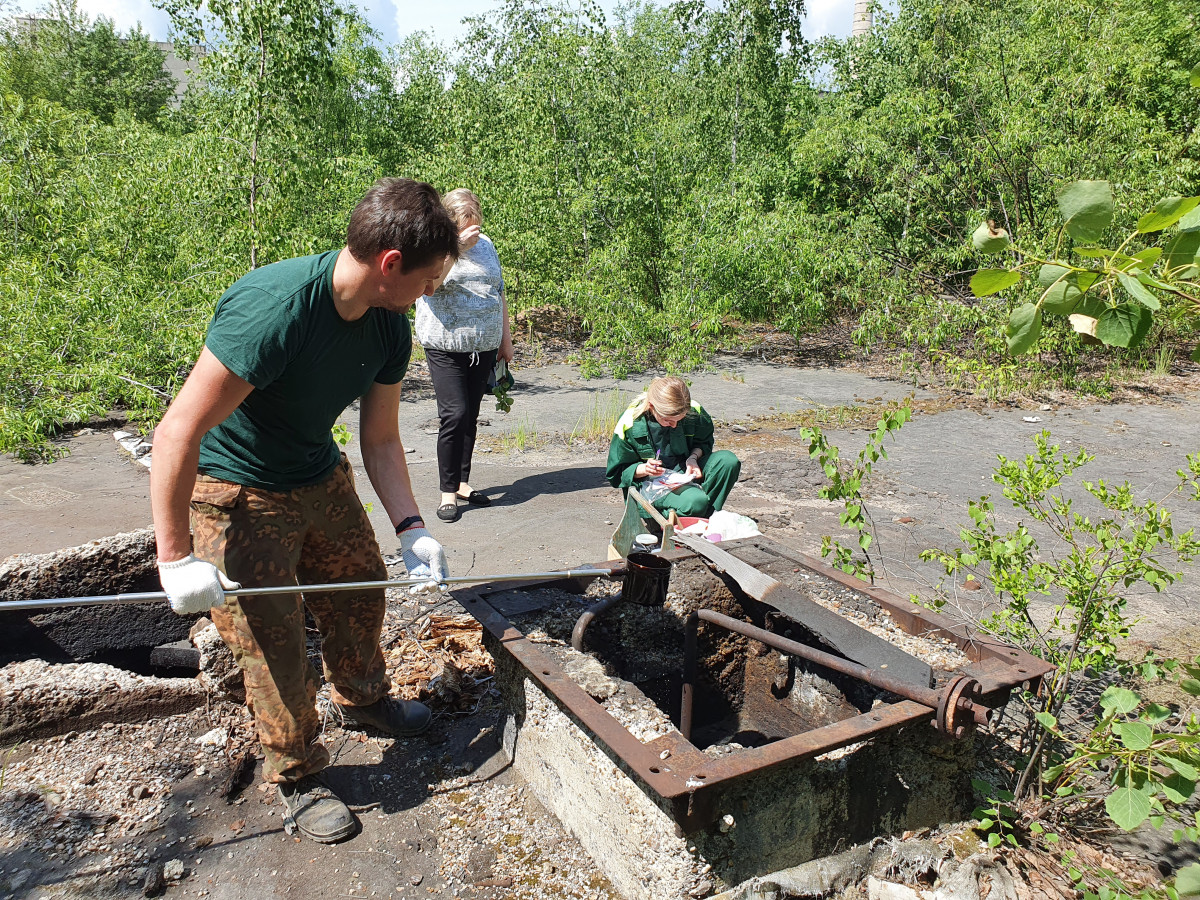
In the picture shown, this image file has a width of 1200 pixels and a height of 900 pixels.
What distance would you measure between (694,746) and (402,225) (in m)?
1.65

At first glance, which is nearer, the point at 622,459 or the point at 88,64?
the point at 622,459

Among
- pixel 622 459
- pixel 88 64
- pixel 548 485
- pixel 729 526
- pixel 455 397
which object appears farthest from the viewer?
pixel 88 64

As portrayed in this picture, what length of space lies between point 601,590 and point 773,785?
1272 mm

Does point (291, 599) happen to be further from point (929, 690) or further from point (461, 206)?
point (461, 206)

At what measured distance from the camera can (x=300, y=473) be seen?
2623mm

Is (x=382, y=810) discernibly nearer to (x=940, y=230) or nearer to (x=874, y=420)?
(x=874, y=420)

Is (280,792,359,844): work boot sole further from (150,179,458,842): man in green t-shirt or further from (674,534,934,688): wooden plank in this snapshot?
(674,534,934,688): wooden plank

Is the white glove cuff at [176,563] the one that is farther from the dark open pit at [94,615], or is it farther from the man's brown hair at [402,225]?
the dark open pit at [94,615]

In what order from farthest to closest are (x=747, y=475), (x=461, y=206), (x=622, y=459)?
(x=747, y=475) → (x=461, y=206) → (x=622, y=459)

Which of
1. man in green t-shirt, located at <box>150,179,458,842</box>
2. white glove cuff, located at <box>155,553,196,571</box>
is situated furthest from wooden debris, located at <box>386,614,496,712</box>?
white glove cuff, located at <box>155,553,196,571</box>

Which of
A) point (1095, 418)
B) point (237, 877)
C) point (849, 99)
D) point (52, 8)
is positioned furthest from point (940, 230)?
point (52, 8)

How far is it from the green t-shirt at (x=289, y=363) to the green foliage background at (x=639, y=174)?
396cm

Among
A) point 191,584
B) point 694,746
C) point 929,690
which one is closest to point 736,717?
point 694,746

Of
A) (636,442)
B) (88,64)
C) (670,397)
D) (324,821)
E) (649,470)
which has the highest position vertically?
(88,64)
